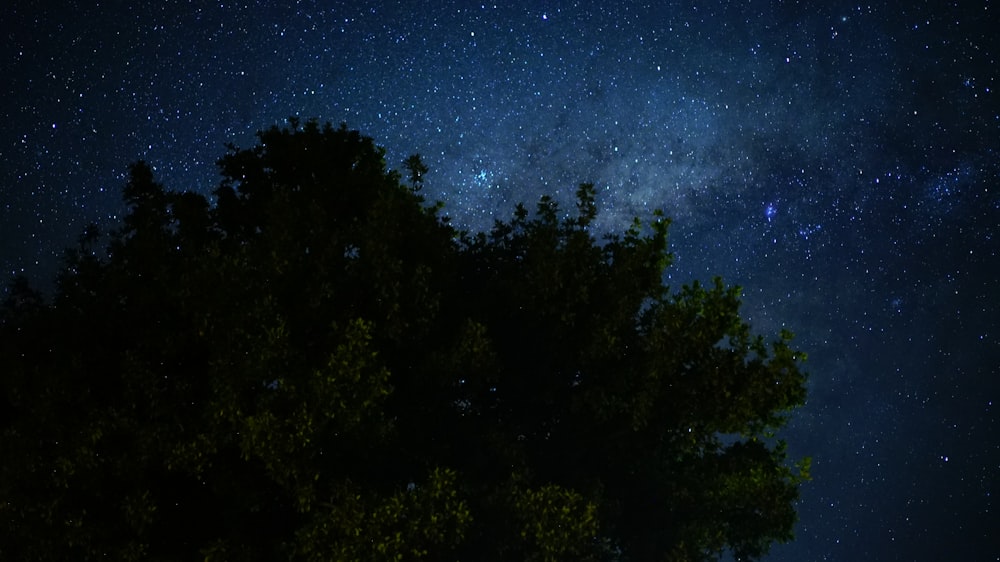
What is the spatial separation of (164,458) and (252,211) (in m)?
4.69

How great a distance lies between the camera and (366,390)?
934cm

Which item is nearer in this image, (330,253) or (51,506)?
(51,506)

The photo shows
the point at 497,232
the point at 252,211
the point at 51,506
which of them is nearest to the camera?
the point at 51,506

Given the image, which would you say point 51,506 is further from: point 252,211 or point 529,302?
point 529,302

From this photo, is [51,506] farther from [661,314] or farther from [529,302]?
[661,314]

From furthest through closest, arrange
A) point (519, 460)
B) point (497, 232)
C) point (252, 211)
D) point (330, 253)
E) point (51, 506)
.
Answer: point (497, 232) → point (252, 211) → point (519, 460) → point (330, 253) → point (51, 506)

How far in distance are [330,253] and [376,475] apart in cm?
328

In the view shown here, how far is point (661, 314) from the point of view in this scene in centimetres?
1241

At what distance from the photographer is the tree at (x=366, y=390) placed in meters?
9.13

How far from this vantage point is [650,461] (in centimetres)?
1333

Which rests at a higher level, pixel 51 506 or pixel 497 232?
pixel 497 232

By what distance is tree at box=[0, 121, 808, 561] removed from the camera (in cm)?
913

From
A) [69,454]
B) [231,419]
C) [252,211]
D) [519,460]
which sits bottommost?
[69,454]

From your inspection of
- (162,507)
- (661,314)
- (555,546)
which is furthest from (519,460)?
(162,507)
